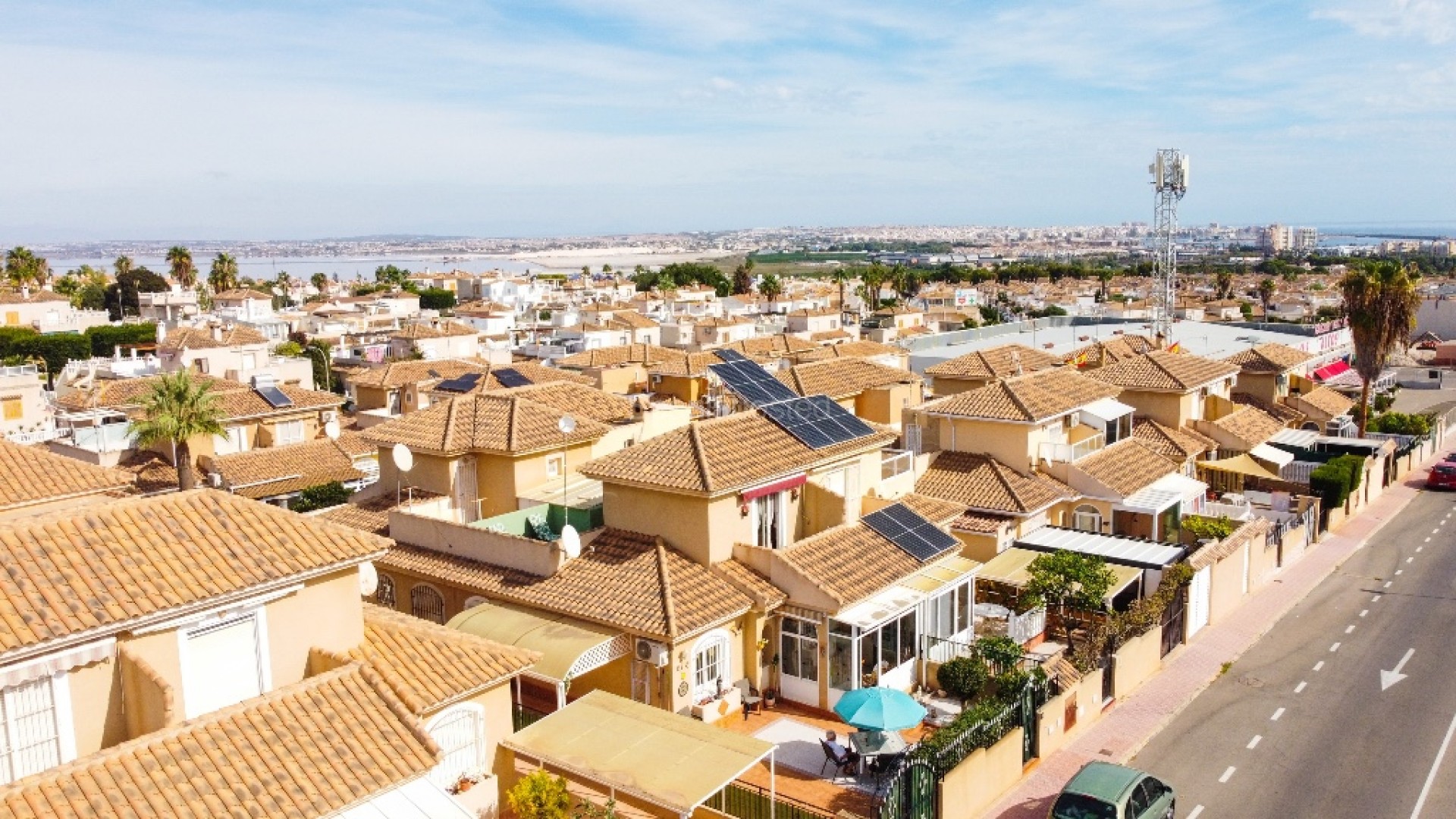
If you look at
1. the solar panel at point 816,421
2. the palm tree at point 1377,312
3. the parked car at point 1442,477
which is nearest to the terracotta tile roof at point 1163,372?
the palm tree at point 1377,312

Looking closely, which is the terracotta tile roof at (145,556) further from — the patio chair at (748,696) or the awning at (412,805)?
the patio chair at (748,696)

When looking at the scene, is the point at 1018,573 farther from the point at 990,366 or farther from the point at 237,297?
the point at 237,297

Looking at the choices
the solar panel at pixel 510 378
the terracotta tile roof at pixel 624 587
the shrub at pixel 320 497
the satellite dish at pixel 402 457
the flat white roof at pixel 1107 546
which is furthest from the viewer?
the solar panel at pixel 510 378

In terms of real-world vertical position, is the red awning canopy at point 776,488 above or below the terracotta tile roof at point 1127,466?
above

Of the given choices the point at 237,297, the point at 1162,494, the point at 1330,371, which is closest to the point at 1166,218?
the point at 1330,371

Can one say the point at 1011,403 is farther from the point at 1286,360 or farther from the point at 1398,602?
the point at 1286,360
